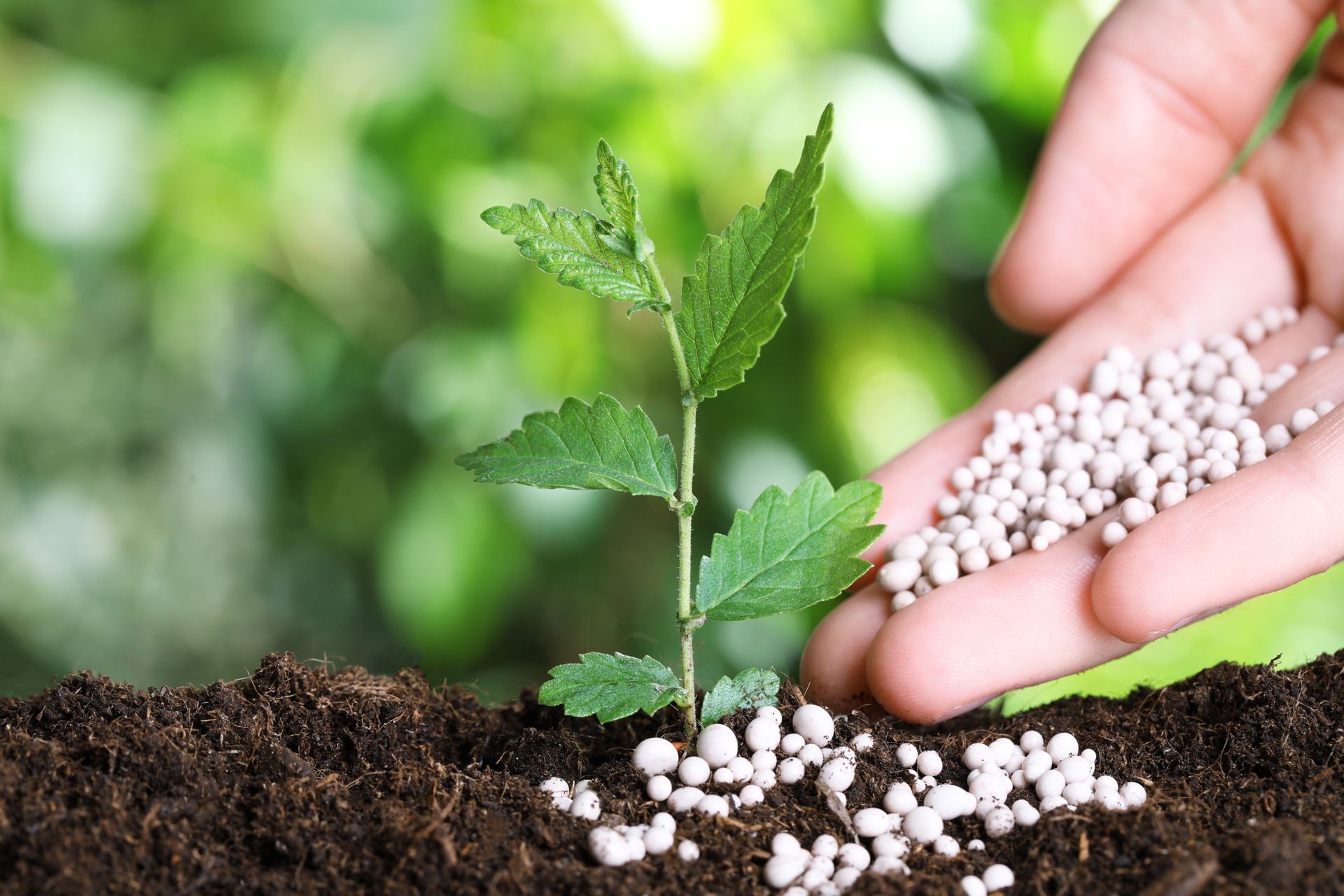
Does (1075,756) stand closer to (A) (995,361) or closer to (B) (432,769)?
(B) (432,769)

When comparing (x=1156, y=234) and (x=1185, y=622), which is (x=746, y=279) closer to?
(x=1185, y=622)

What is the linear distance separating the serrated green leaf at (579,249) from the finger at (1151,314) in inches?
16.9

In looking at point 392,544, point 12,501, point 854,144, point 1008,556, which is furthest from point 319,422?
point 1008,556

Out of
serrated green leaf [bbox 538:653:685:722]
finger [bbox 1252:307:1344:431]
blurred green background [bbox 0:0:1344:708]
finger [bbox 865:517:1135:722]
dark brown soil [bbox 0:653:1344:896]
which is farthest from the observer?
blurred green background [bbox 0:0:1344:708]

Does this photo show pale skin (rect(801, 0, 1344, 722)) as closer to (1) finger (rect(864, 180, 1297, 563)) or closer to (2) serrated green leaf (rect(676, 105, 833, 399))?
(1) finger (rect(864, 180, 1297, 563))

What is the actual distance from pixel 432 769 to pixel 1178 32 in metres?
1.19

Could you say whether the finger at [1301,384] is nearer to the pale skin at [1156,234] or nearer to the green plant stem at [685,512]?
the pale skin at [1156,234]

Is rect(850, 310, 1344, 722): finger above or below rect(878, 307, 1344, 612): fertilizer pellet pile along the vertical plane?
below

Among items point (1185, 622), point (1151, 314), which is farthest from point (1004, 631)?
point (1151, 314)

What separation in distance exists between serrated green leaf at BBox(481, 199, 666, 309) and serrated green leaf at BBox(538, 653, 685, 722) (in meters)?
0.26

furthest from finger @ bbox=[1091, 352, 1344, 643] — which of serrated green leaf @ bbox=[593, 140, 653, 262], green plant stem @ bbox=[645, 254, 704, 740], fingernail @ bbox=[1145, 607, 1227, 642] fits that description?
serrated green leaf @ bbox=[593, 140, 653, 262]

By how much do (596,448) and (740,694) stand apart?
22 cm

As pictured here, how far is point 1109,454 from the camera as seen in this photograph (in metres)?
1.02

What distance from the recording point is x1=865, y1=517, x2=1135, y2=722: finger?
86cm
